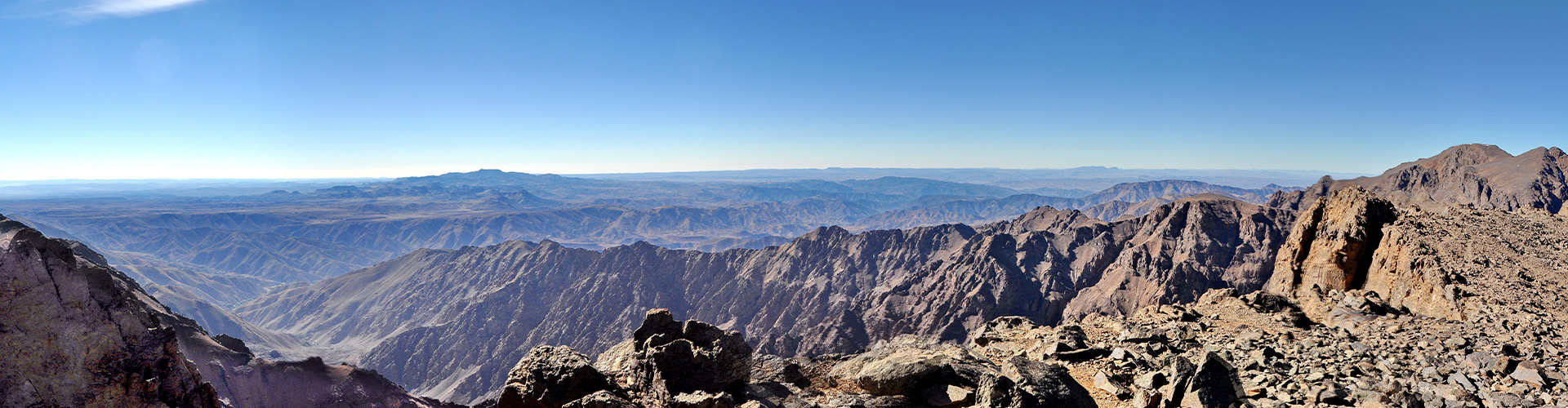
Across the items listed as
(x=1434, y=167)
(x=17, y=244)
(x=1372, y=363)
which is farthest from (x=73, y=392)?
(x=1434, y=167)

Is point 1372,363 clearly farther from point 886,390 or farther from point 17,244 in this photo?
point 17,244

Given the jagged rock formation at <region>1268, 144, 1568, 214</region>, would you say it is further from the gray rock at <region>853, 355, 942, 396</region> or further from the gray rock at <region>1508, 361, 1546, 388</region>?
the gray rock at <region>853, 355, 942, 396</region>

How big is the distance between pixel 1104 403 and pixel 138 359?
23.6 meters

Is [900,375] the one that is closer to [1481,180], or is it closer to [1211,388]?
[1211,388]

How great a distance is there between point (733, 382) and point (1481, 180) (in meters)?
210

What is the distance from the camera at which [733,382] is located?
1412 cm

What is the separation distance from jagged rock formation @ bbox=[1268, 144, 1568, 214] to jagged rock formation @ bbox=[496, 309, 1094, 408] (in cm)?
13213

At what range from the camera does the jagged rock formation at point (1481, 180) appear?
4998 inches

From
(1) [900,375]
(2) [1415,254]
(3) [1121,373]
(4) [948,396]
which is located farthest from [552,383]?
(2) [1415,254]

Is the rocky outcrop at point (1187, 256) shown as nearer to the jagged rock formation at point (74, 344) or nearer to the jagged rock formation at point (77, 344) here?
the jagged rock formation at point (77, 344)

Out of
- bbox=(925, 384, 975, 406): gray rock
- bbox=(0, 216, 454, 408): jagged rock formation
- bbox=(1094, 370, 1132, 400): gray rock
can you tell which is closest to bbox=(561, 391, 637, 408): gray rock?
bbox=(925, 384, 975, 406): gray rock

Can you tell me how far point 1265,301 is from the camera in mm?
23766

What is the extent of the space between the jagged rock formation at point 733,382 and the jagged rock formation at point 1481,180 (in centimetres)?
13213

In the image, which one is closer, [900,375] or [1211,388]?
[1211,388]
